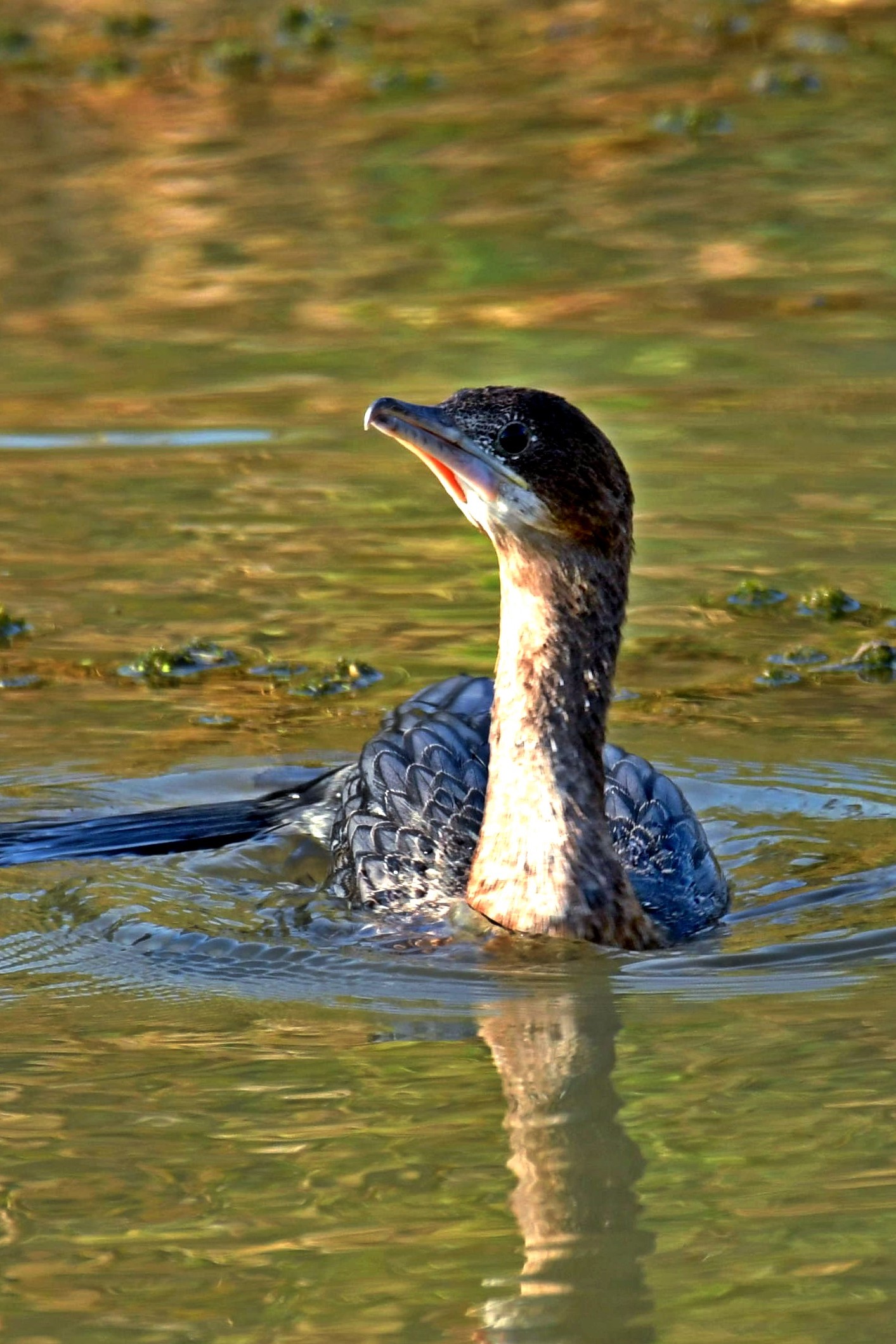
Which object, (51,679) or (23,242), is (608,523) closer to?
(51,679)

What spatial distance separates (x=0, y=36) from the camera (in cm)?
1838

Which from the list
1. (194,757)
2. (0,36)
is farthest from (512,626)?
(0,36)

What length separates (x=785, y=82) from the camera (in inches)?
648

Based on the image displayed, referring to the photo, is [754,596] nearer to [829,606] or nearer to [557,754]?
[829,606]

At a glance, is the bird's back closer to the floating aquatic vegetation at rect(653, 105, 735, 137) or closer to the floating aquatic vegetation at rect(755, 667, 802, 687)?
the floating aquatic vegetation at rect(755, 667, 802, 687)

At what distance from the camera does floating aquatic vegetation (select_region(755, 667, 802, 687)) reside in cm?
796

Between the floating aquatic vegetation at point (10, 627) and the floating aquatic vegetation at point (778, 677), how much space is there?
2.53 metres

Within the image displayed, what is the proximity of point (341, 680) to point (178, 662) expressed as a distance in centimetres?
59

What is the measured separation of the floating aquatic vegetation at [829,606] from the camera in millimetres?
8547

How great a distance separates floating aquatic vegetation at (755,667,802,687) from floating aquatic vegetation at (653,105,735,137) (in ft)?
26.9

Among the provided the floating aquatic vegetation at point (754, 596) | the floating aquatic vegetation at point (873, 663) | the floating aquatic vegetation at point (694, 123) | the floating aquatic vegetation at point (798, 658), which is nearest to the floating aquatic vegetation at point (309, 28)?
the floating aquatic vegetation at point (694, 123)

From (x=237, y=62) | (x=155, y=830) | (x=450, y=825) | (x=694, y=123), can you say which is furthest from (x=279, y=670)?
(x=237, y=62)

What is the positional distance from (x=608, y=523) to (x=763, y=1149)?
176 centimetres

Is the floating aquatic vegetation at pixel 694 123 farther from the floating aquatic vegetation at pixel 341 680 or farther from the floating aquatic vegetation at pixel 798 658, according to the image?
the floating aquatic vegetation at pixel 341 680
